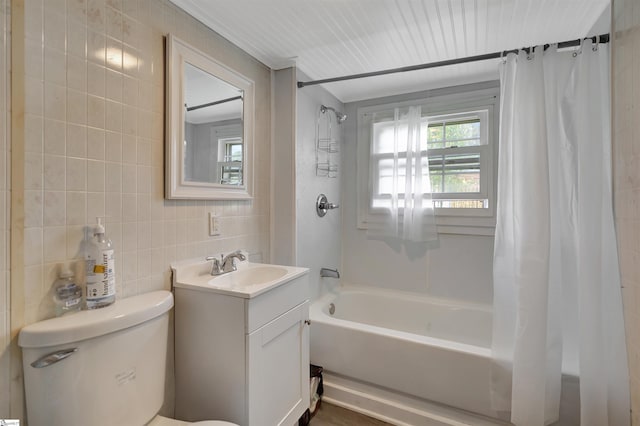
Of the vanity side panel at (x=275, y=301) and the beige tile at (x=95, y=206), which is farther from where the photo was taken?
the vanity side panel at (x=275, y=301)

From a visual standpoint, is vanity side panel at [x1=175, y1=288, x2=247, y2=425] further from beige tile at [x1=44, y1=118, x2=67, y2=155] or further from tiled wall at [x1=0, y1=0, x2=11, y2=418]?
beige tile at [x1=44, y1=118, x2=67, y2=155]

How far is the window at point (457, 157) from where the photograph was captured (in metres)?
2.40

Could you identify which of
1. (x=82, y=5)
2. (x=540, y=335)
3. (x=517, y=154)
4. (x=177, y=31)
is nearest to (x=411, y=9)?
(x=517, y=154)

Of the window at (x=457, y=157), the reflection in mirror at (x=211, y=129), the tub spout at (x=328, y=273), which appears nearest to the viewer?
the reflection in mirror at (x=211, y=129)

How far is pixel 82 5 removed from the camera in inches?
41.9

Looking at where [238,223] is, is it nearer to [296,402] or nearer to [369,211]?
[296,402]

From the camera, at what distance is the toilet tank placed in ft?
2.94

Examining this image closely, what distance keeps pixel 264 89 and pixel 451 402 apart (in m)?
2.18

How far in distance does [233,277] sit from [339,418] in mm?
1070

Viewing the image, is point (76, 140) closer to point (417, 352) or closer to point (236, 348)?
point (236, 348)

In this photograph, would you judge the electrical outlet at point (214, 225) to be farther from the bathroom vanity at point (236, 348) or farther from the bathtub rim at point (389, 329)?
the bathtub rim at point (389, 329)

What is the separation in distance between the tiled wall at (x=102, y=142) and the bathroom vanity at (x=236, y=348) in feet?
0.64

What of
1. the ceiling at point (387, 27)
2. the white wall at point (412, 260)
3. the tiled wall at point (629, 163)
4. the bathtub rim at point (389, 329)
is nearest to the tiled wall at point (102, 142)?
the ceiling at point (387, 27)

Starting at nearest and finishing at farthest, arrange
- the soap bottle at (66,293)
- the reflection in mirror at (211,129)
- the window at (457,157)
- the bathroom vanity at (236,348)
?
the soap bottle at (66,293) < the bathroom vanity at (236,348) < the reflection in mirror at (211,129) < the window at (457,157)
